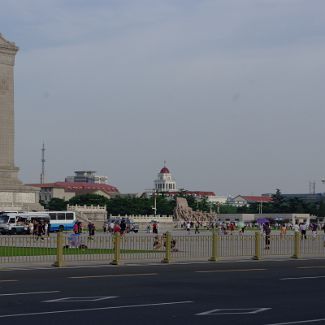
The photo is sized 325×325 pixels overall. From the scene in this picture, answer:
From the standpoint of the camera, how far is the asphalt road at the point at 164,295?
17.3 metres

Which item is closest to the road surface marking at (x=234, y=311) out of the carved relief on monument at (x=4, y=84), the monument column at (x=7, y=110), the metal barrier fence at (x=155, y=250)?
the metal barrier fence at (x=155, y=250)

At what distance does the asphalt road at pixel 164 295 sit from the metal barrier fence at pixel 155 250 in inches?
134

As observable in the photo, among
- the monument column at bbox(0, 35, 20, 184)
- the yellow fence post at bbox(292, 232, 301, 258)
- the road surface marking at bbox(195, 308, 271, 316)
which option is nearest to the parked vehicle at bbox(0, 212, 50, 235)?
the monument column at bbox(0, 35, 20, 184)

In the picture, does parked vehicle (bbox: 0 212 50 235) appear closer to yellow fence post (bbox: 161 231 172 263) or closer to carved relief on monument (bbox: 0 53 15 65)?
carved relief on monument (bbox: 0 53 15 65)

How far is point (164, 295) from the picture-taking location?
71.5ft

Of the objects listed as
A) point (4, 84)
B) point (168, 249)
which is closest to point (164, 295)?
point (168, 249)

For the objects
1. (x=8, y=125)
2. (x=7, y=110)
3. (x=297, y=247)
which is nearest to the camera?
(x=297, y=247)

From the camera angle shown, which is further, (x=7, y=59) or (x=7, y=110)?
(x=7, y=59)

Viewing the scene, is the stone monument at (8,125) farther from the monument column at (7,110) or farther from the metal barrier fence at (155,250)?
the metal barrier fence at (155,250)

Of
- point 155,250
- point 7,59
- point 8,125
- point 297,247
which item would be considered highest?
point 7,59

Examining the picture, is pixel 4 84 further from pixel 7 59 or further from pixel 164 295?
pixel 164 295

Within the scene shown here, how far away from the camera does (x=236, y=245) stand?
42.3 meters

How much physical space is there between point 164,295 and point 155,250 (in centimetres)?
2008

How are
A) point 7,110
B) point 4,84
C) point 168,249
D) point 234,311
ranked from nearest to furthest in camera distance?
point 234,311
point 168,249
point 7,110
point 4,84
